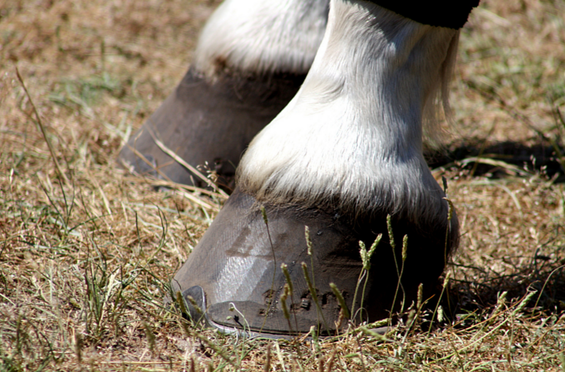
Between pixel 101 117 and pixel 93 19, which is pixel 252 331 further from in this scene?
→ pixel 93 19

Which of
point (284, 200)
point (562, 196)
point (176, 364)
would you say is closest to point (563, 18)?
point (562, 196)

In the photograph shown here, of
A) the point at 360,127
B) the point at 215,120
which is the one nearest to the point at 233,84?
the point at 215,120

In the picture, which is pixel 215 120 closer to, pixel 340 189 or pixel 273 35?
pixel 273 35

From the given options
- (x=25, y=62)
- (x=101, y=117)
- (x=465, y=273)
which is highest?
(x=25, y=62)

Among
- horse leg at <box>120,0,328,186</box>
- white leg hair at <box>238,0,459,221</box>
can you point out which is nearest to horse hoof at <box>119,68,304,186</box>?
horse leg at <box>120,0,328,186</box>

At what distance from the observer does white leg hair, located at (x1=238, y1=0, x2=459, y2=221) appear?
1.09 meters

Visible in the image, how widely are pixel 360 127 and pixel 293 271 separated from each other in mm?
324

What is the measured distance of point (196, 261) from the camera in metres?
1.20

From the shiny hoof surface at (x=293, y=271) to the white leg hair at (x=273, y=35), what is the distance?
63cm

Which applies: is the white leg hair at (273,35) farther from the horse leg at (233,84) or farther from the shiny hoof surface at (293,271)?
the shiny hoof surface at (293,271)

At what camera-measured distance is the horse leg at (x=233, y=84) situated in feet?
5.34

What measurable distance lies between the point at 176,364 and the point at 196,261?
0.78 ft

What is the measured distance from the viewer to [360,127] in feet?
3.64

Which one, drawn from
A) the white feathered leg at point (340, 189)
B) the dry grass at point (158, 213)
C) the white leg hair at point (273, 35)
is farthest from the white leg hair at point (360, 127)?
the white leg hair at point (273, 35)
